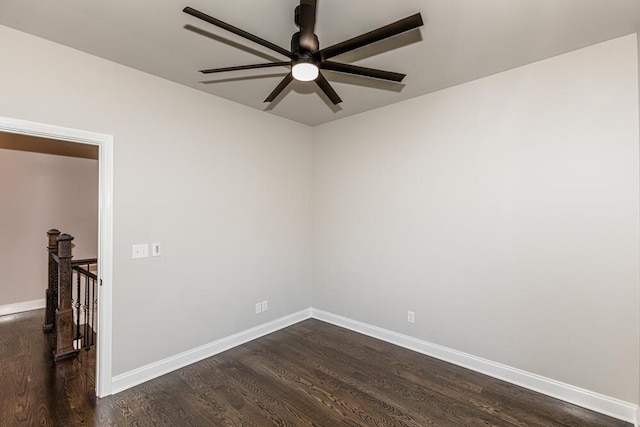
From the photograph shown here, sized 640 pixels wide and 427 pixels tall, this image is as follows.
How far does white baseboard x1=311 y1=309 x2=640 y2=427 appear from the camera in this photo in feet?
7.44

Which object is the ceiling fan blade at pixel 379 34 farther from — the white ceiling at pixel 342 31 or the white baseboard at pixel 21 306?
the white baseboard at pixel 21 306

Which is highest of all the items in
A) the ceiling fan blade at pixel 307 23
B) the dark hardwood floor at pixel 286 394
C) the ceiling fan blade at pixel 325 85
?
the ceiling fan blade at pixel 307 23

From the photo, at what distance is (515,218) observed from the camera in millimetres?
2738

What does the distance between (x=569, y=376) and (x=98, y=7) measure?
4.43m

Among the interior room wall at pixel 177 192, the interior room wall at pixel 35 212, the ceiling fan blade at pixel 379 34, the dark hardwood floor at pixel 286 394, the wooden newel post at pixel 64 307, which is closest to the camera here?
the ceiling fan blade at pixel 379 34

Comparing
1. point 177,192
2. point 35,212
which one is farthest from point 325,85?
point 35,212

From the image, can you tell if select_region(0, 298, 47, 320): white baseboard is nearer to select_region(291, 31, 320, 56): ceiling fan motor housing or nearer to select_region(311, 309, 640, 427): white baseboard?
select_region(311, 309, 640, 427): white baseboard

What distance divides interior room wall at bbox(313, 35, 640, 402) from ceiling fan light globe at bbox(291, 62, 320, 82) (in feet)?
6.19

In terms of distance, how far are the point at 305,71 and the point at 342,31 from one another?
64 cm

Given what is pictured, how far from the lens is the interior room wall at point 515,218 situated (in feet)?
7.54

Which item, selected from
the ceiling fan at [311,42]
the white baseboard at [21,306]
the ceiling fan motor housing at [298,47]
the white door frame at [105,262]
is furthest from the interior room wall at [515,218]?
the white baseboard at [21,306]

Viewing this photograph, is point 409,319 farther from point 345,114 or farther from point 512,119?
point 345,114

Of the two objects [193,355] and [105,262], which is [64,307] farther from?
[193,355]

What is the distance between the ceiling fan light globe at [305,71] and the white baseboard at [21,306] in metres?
5.34
